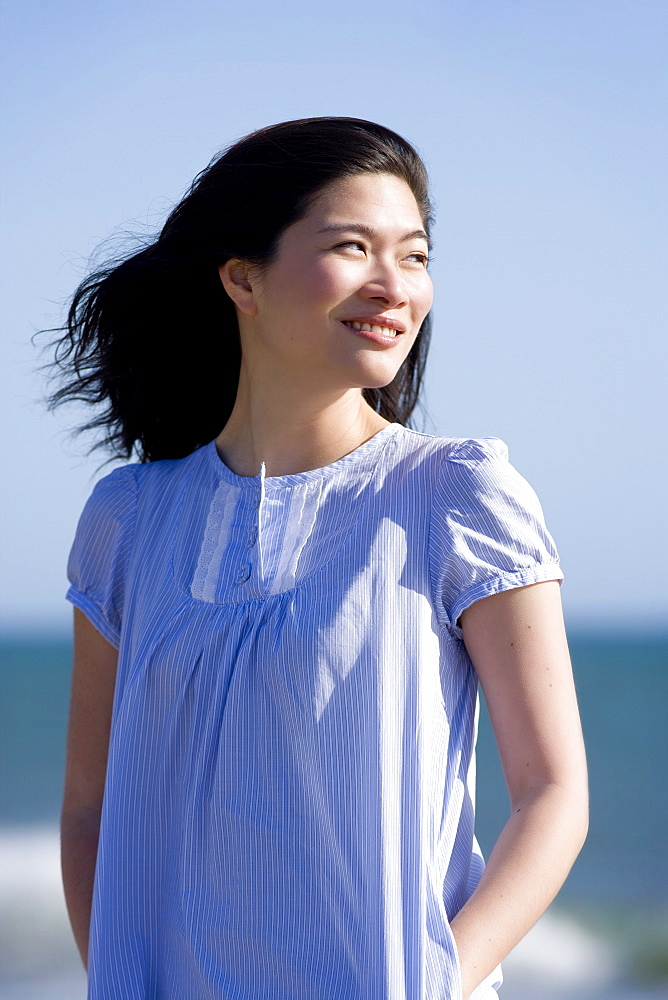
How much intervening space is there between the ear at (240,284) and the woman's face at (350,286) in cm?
8

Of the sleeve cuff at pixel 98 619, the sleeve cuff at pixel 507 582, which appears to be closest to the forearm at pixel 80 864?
the sleeve cuff at pixel 98 619

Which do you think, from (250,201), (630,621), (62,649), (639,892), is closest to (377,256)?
(250,201)

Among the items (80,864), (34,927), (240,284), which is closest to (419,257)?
(240,284)

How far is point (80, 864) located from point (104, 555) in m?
0.44

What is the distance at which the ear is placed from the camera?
1.68 meters

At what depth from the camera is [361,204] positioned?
156cm

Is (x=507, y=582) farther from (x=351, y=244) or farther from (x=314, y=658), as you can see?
(x=351, y=244)

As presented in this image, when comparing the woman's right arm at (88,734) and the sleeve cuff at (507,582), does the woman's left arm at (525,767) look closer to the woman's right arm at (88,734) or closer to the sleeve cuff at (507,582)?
the sleeve cuff at (507,582)

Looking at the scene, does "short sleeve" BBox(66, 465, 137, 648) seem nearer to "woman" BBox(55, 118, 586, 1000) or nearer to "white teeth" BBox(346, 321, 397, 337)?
"woman" BBox(55, 118, 586, 1000)

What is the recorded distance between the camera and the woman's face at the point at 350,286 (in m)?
1.53

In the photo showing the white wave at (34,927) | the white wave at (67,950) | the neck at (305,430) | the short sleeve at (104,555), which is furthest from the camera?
the white wave at (34,927)

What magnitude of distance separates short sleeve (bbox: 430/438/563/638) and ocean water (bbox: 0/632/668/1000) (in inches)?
220

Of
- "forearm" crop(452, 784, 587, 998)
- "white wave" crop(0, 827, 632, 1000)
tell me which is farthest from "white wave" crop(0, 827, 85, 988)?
"forearm" crop(452, 784, 587, 998)

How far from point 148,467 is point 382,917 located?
Answer: 32.3 inches
